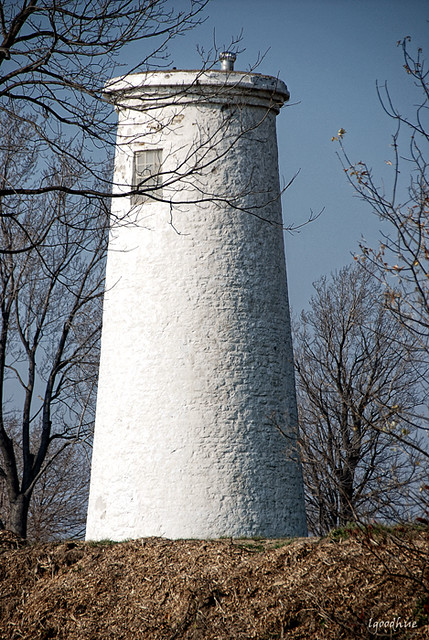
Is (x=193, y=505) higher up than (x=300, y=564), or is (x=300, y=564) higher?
(x=193, y=505)

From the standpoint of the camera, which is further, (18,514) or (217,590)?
(18,514)

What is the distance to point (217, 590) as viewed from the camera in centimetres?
909

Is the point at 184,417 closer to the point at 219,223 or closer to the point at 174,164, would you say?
the point at 219,223

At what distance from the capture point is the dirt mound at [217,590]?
7.82 metres

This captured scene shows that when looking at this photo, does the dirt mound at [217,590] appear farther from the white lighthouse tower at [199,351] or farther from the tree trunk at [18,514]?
the tree trunk at [18,514]

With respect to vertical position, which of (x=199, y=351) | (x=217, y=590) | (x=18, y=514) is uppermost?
(x=199, y=351)

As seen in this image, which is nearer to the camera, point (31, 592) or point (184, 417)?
point (31, 592)

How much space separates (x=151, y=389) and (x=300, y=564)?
631 centimetres

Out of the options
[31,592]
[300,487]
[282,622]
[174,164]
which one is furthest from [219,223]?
[282,622]

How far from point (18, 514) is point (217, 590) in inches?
365

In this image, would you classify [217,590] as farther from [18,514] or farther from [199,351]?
[18,514]

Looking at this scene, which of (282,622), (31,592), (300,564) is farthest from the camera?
(31,592)

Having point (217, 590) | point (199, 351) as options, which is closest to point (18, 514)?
point (199, 351)

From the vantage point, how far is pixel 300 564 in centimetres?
897
